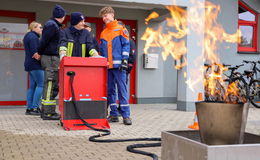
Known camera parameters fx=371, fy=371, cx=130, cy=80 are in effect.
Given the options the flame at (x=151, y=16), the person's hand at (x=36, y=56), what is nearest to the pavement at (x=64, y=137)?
the person's hand at (x=36, y=56)

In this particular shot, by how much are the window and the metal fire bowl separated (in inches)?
453

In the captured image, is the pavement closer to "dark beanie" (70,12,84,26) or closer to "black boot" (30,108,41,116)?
"black boot" (30,108,41,116)

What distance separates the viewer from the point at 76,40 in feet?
24.1

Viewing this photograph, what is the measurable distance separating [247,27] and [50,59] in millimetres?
9108

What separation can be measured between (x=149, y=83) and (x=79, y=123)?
6461 mm

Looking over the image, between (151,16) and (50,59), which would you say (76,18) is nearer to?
(50,59)

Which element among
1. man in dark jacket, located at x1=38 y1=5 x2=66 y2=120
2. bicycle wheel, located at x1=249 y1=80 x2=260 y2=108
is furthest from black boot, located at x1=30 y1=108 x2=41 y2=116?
bicycle wheel, located at x1=249 y1=80 x2=260 y2=108

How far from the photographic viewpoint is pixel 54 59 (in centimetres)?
Result: 817

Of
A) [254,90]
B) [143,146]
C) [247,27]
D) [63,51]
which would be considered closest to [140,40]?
[254,90]

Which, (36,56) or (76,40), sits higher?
(76,40)

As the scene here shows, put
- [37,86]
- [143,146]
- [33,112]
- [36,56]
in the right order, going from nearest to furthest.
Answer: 1. [143,146]
2. [36,56]
3. [37,86]
4. [33,112]

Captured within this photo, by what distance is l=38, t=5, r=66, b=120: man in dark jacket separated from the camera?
25.8 feet

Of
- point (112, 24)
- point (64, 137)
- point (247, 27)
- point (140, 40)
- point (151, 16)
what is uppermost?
point (151, 16)

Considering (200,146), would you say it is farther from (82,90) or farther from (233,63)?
(233,63)
